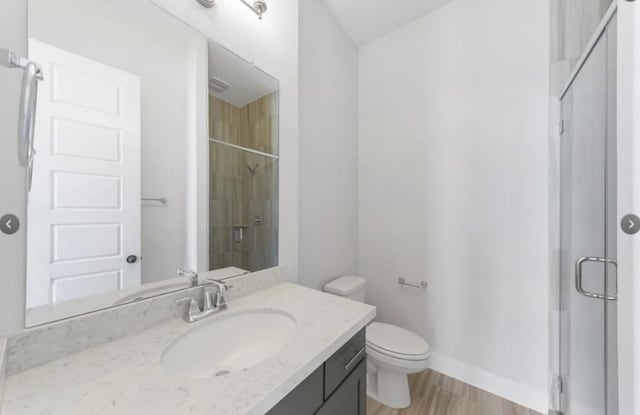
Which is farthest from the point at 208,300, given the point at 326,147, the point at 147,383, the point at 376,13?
the point at 376,13

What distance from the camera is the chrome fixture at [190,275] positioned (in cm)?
94

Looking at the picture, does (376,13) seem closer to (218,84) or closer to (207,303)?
(218,84)

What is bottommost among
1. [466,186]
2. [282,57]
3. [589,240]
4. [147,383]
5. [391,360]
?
[391,360]

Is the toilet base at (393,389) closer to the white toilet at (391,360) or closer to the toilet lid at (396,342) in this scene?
the white toilet at (391,360)

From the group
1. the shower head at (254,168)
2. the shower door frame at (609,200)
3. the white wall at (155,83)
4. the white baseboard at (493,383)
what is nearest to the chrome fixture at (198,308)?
the white wall at (155,83)

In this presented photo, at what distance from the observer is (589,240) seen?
1.05 m

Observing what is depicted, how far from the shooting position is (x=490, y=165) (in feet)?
5.22

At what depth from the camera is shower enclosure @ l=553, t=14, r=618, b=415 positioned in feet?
2.76

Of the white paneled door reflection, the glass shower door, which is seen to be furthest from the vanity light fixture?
the glass shower door

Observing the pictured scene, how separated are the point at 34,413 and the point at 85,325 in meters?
0.26

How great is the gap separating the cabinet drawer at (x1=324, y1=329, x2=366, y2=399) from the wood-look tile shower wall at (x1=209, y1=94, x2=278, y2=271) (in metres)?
0.58

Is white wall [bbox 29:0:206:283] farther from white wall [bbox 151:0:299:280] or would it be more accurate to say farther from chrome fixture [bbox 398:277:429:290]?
chrome fixture [bbox 398:277:429:290]

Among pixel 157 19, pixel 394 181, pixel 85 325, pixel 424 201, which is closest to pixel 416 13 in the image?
pixel 394 181

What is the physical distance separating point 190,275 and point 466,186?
1698 millimetres
